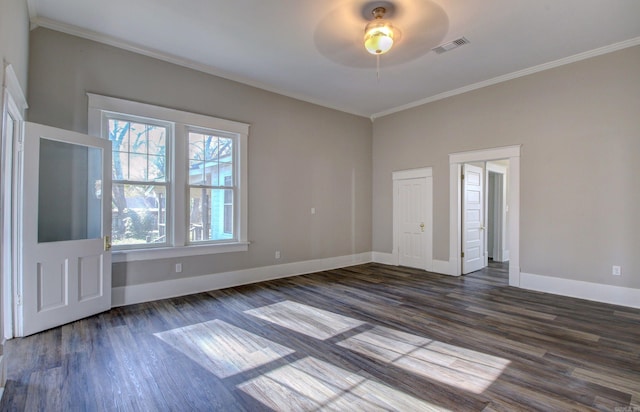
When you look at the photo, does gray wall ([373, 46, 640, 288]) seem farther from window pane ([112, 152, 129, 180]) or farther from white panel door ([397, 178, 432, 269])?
window pane ([112, 152, 129, 180])

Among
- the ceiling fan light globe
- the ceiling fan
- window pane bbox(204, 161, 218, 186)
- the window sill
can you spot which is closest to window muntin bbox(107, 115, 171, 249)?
the window sill

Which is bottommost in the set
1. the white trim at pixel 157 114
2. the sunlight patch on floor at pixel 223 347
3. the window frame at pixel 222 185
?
the sunlight patch on floor at pixel 223 347

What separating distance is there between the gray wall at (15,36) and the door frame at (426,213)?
5776mm

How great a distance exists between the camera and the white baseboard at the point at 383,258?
6.63 metres

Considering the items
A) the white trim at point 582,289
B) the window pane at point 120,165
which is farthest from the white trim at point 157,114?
the white trim at point 582,289

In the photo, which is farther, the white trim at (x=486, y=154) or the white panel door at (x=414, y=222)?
the white panel door at (x=414, y=222)

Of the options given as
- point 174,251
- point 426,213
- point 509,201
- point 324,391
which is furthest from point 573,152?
point 174,251

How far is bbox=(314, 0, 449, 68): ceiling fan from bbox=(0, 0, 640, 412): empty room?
0.09 feet

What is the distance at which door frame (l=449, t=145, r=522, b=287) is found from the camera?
4801 millimetres

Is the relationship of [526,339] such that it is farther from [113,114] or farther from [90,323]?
[113,114]

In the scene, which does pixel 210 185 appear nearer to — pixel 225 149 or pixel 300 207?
pixel 225 149

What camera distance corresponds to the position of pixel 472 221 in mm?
5906

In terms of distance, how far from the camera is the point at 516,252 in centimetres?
480

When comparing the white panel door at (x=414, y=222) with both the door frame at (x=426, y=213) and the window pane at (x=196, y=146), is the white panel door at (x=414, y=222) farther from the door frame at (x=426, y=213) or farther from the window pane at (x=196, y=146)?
the window pane at (x=196, y=146)
